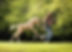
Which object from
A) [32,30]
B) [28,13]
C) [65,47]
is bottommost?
[65,47]

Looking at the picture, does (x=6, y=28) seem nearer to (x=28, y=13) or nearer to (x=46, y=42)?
(x=28, y=13)

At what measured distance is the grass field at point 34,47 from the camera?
1.08 metres

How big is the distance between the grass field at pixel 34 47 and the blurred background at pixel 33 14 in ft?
0.16

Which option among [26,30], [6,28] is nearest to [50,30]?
[26,30]

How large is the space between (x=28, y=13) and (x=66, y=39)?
374 mm

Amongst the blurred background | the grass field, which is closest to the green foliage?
the blurred background

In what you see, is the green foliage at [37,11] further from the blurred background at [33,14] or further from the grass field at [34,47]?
the grass field at [34,47]

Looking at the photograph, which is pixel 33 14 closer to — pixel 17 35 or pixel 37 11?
pixel 37 11

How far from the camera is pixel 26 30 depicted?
3.63 ft

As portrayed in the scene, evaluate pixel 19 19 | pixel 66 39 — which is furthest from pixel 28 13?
pixel 66 39

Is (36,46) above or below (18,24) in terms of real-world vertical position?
below

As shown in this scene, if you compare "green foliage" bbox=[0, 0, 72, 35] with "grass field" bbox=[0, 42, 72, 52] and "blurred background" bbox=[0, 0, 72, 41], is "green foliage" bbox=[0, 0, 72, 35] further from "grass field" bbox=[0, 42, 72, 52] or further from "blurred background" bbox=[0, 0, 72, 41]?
"grass field" bbox=[0, 42, 72, 52]

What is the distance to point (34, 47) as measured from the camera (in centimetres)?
108

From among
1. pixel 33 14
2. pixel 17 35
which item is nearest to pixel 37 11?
pixel 33 14
